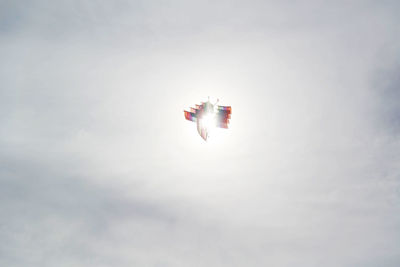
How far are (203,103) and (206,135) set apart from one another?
6446mm

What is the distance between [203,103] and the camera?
39812 millimetres

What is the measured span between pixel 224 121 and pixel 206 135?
16.6 feet

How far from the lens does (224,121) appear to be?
40125mm

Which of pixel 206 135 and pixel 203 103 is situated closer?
pixel 203 103

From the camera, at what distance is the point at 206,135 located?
143ft

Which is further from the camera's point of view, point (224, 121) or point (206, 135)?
point (206, 135)

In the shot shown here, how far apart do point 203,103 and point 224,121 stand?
4402mm
